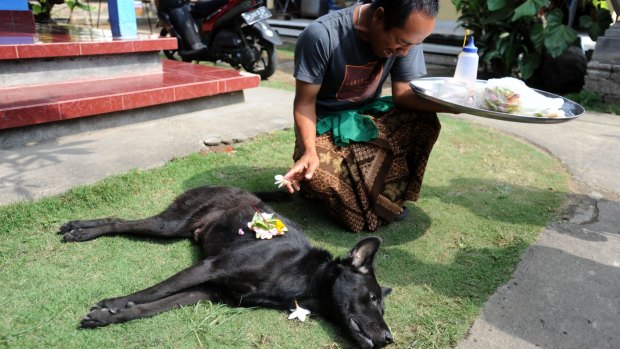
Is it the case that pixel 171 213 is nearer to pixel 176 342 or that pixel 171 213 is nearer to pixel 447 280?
pixel 176 342

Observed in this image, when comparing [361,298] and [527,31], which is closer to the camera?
[361,298]

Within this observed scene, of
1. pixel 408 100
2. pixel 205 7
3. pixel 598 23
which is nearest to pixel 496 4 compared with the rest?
pixel 598 23

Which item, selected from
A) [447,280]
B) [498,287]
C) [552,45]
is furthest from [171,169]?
[552,45]

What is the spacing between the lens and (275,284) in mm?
2420

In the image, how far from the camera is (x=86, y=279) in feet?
8.25

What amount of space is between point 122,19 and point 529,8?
5.37 metres

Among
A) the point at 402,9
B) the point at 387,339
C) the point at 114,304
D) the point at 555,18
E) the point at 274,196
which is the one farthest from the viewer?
the point at 555,18

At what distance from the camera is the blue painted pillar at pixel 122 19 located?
19.4 ft

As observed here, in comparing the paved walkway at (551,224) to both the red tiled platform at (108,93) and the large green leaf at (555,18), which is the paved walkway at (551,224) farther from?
the large green leaf at (555,18)

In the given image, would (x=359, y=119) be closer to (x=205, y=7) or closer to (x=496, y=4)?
(x=496, y=4)

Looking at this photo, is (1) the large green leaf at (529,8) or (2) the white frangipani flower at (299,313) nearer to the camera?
(2) the white frangipani flower at (299,313)

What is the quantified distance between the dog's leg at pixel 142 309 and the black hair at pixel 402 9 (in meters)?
1.72

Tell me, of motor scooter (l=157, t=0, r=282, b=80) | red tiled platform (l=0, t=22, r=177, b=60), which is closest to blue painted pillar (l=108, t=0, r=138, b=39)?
red tiled platform (l=0, t=22, r=177, b=60)

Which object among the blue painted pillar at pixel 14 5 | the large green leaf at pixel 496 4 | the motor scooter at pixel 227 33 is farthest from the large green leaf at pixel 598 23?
the blue painted pillar at pixel 14 5
